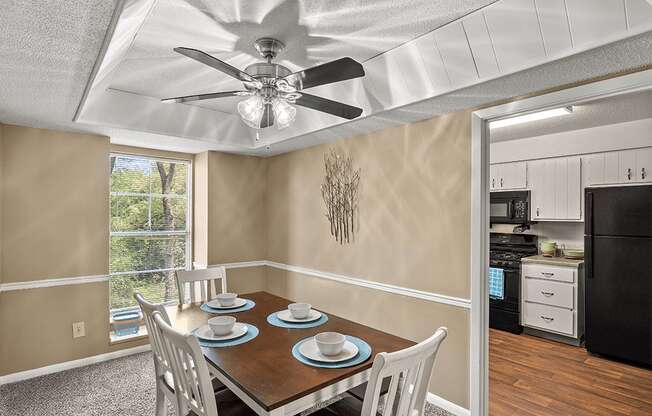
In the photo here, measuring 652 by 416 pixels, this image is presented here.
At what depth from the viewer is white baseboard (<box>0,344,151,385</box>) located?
2877mm

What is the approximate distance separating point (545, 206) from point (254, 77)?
4.02 metres

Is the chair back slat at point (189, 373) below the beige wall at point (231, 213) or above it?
below

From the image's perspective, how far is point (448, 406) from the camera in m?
2.51

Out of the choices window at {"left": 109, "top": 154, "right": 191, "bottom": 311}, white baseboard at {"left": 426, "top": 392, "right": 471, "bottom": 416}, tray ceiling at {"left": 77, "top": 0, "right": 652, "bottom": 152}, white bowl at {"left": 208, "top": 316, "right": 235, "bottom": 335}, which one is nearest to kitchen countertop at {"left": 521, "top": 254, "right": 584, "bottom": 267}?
white baseboard at {"left": 426, "top": 392, "right": 471, "bottom": 416}

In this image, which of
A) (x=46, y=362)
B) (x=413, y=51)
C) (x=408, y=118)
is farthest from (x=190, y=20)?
(x=46, y=362)

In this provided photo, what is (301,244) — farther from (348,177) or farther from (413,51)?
(413,51)

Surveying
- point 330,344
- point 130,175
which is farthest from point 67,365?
point 330,344

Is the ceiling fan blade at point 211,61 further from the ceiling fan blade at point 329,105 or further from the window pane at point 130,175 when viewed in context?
the window pane at point 130,175

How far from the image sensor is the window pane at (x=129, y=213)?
12.1ft

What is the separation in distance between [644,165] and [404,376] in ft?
12.5

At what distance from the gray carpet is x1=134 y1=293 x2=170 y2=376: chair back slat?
2.58 ft

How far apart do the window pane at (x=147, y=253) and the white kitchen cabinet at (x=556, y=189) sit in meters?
4.39

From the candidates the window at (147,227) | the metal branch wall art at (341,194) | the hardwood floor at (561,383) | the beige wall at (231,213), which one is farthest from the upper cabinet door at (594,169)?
the window at (147,227)

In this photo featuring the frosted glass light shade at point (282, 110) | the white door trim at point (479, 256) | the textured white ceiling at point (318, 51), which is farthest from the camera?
the white door trim at point (479, 256)
